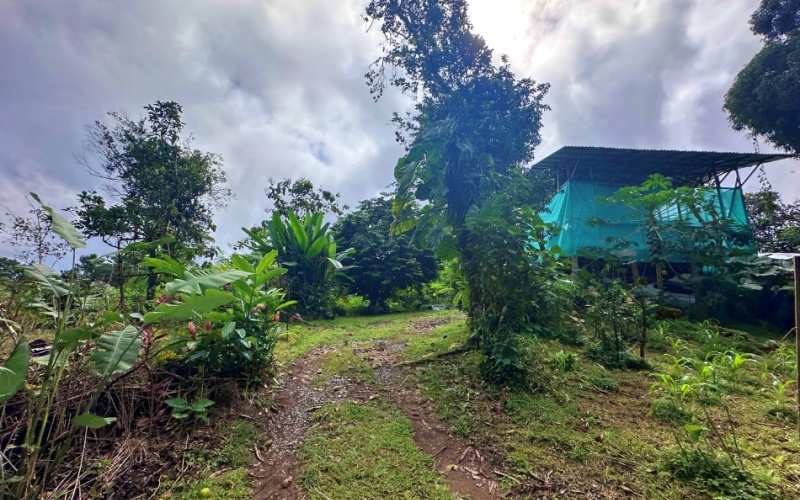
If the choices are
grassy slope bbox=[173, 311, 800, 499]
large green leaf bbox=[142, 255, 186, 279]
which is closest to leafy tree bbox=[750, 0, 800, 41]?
grassy slope bbox=[173, 311, 800, 499]

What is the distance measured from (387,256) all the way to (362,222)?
159cm

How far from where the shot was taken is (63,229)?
5.31 feet

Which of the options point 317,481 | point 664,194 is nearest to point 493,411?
point 317,481

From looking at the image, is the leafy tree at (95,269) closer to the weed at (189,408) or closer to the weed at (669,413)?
the weed at (189,408)

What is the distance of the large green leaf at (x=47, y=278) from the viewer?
61.1 inches

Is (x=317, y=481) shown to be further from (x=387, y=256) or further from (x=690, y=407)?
(x=387, y=256)

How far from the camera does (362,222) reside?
372 inches

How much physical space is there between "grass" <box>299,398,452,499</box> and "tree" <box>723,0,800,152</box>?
1222 centimetres

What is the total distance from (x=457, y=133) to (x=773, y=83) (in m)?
10.3

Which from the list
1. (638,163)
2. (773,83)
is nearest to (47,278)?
(638,163)

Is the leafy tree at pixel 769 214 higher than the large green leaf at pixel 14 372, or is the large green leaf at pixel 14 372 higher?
the leafy tree at pixel 769 214

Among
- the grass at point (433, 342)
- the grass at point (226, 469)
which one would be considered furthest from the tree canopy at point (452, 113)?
the grass at point (226, 469)

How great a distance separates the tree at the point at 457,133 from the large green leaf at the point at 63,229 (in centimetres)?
275

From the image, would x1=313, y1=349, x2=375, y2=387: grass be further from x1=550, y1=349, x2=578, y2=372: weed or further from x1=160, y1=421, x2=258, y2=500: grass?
x1=550, y1=349, x2=578, y2=372: weed
